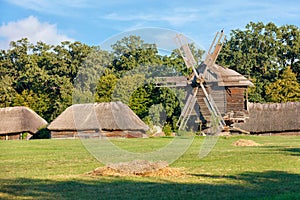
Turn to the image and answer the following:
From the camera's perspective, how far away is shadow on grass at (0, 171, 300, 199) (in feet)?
39.0

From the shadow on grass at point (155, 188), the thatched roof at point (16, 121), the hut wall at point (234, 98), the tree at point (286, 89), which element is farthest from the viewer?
the tree at point (286, 89)

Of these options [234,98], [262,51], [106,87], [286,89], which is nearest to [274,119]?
[234,98]

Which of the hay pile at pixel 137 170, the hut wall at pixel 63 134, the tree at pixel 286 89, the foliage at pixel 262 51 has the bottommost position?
the hay pile at pixel 137 170

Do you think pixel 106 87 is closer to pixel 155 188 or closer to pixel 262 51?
pixel 155 188

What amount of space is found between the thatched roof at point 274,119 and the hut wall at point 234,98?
3266mm

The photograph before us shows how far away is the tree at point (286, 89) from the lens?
68.9m

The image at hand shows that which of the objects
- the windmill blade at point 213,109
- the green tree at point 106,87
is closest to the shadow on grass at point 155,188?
the green tree at point 106,87

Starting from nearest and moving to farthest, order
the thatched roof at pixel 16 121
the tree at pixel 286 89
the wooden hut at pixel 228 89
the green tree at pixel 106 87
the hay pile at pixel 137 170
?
the green tree at pixel 106 87 < the hay pile at pixel 137 170 < the wooden hut at pixel 228 89 < the thatched roof at pixel 16 121 < the tree at pixel 286 89

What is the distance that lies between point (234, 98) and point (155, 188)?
42.9 metres

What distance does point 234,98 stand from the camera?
55.3 m

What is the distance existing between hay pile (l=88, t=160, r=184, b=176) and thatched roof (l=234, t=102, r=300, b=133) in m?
43.7

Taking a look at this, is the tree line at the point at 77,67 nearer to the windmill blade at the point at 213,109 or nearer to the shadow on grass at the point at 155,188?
the windmill blade at the point at 213,109

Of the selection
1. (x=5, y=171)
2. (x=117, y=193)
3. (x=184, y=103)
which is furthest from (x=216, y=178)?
(x=184, y=103)

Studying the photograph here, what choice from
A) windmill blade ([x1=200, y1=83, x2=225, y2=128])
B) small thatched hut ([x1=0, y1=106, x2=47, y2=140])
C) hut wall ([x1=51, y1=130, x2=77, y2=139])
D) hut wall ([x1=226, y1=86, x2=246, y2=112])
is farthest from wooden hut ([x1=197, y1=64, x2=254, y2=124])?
small thatched hut ([x1=0, y1=106, x2=47, y2=140])
